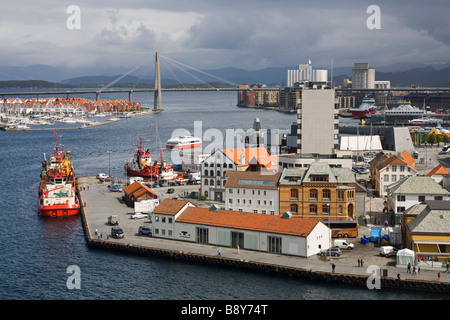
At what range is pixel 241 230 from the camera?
19094 millimetres

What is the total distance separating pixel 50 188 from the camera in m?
25.9

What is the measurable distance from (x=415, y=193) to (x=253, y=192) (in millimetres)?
5517

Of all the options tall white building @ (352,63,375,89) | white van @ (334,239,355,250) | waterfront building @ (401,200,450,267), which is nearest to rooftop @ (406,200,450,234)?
waterfront building @ (401,200,450,267)

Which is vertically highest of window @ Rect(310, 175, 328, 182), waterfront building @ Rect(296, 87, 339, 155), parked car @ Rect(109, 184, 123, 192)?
waterfront building @ Rect(296, 87, 339, 155)

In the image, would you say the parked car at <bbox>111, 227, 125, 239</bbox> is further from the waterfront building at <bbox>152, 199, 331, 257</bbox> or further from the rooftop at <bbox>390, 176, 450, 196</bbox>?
the rooftop at <bbox>390, 176, 450, 196</bbox>

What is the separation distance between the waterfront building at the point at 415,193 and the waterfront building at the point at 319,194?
1.71 meters

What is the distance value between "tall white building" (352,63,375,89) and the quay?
152 metres

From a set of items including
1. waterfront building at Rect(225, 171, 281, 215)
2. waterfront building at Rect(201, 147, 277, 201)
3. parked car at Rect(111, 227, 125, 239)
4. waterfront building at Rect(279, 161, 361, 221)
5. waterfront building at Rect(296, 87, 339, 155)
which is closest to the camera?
parked car at Rect(111, 227, 125, 239)

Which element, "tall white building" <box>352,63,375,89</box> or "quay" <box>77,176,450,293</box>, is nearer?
"quay" <box>77,176,450,293</box>

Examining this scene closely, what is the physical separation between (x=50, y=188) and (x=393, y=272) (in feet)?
49.0

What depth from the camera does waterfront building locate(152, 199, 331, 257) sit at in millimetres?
18266

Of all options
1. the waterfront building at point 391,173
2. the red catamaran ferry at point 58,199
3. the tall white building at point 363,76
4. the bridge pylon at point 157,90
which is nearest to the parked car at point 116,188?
the red catamaran ferry at point 58,199
